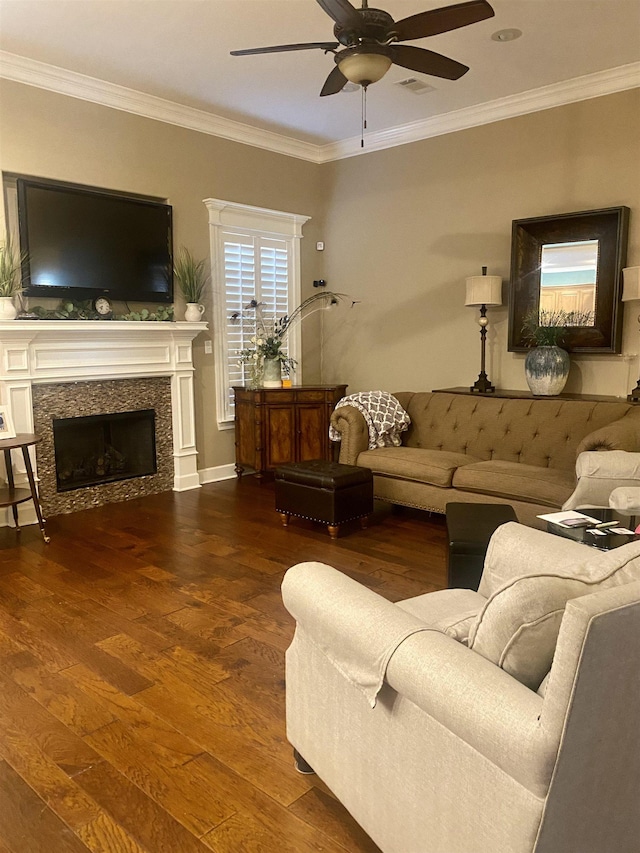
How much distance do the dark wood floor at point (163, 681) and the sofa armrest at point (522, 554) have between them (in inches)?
34.5

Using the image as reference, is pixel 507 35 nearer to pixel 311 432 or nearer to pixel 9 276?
pixel 311 432

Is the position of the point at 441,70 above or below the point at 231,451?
above

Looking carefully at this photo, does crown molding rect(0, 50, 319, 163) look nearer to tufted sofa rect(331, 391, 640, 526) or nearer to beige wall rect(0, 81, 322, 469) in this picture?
beige wall rect(0, 81, 322, 469)

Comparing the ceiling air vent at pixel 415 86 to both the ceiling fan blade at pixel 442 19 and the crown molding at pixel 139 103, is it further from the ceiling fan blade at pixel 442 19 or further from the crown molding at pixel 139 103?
the ceiling fan blade at pixel 442 19

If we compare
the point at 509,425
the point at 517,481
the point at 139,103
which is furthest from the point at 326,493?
the point at 139,103

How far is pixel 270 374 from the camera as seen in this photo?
246 inches

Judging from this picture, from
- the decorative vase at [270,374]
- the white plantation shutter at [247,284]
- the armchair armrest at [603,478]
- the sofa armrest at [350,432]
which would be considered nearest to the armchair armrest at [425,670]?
the armchair armrest at [603,478]

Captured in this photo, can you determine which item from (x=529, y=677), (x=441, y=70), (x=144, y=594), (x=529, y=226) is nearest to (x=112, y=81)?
(x=441, y=70)

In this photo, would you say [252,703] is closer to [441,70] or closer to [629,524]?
[629,524]

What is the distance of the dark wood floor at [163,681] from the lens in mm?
1911

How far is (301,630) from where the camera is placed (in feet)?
6.33

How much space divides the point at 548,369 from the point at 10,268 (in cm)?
403

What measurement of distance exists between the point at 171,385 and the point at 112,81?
2444 mm

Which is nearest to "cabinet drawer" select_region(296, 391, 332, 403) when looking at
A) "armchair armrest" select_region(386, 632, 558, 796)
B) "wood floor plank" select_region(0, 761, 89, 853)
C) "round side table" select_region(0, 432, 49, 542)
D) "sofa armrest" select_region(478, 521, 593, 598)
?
"round side table" select_region(0, 432, 49, 542)
